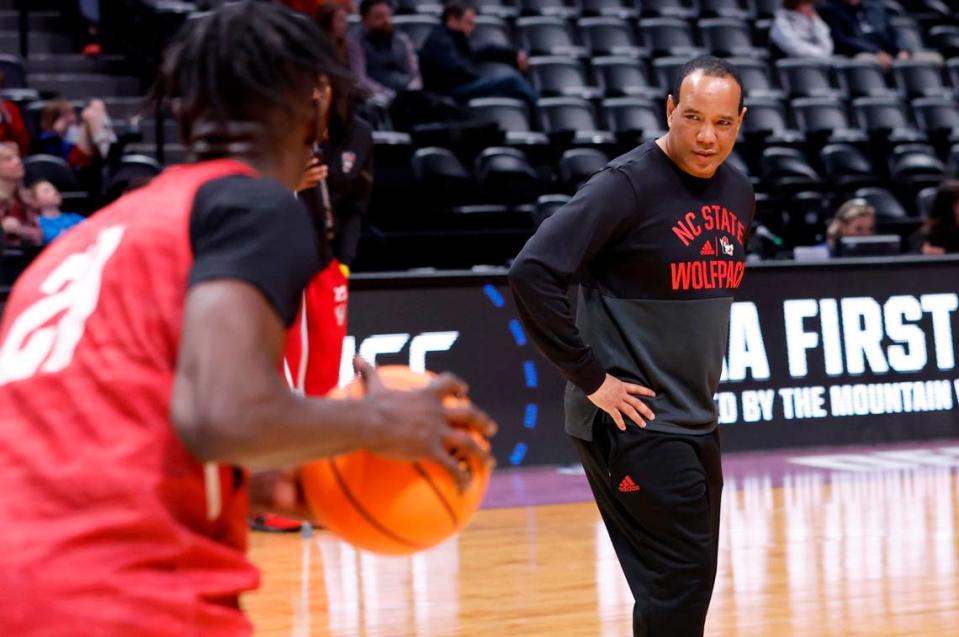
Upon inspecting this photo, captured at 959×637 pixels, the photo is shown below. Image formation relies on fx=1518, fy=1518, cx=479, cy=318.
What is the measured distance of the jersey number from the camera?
2.02 meters

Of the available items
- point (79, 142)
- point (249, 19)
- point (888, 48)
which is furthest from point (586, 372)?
point (888, 48)

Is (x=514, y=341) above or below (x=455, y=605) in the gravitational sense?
above

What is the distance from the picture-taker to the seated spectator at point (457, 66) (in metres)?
12.5

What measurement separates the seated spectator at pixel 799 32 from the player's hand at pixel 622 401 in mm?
11635

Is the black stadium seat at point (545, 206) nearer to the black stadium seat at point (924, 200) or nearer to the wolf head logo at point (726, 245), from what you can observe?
the black stadium seat at point (924, 200)

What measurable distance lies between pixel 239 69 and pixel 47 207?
834cm

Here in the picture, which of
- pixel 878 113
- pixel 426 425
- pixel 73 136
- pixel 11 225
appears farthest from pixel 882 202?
pixel 426 425

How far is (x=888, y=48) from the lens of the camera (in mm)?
15805

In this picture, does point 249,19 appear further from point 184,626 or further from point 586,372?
point 586,372

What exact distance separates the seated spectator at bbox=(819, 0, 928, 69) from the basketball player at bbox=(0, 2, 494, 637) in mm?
14317

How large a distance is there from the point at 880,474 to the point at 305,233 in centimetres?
751

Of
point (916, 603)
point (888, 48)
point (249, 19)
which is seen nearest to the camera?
point (249, 19)

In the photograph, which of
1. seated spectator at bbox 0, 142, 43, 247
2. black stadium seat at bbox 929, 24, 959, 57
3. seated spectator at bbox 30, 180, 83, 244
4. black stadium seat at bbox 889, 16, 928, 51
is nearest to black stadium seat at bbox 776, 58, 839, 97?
black stadium seat at bbox 889, 16, 928, 51

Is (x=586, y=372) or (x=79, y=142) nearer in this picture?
(x=586, y=372)
